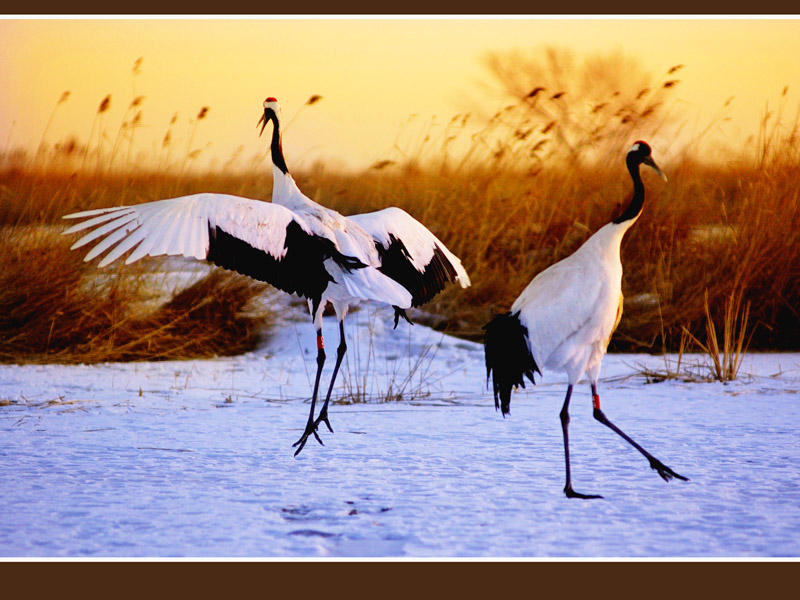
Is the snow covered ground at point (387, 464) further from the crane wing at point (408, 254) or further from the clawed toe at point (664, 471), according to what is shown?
the crane wing at point (408, 254)

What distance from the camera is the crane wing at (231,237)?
4.12 metres

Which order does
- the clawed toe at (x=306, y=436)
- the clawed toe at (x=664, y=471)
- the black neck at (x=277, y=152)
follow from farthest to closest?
the black neck at (x=277, y=152) < the clawed toe at (x=306, y=436) < the clawed toe at (x=664, y=471)

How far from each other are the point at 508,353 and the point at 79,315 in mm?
3733

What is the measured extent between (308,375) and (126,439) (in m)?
1.73

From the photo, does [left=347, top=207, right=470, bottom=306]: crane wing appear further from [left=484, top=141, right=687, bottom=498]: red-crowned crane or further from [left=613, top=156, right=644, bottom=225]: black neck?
[left=613, top=156, right=644, bottom=225]: black neck

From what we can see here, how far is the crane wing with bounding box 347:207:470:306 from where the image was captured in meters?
5.02

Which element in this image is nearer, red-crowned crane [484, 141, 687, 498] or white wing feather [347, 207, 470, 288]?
red-crowned crane [484, 141, 687, 498]

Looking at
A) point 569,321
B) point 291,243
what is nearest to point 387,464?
point 569,321

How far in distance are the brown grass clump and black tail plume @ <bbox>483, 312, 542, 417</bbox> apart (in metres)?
3.29

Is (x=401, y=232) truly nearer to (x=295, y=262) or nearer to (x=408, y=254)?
(x=408, y=254)

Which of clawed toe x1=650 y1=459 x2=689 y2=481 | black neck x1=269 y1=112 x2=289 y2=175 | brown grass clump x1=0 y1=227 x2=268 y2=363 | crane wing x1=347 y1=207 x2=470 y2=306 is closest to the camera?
clawed toe x1=650 y1=459 x2=689 y2=481

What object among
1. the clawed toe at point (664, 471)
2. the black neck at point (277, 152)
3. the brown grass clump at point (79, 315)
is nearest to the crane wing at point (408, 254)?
the black neck at point (277, 152)

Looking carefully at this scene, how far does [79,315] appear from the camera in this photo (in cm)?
668

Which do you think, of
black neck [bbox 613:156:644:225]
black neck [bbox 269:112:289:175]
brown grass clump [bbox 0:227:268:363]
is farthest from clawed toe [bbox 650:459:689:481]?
brown grass clump [bbox 0:227:268:363]
